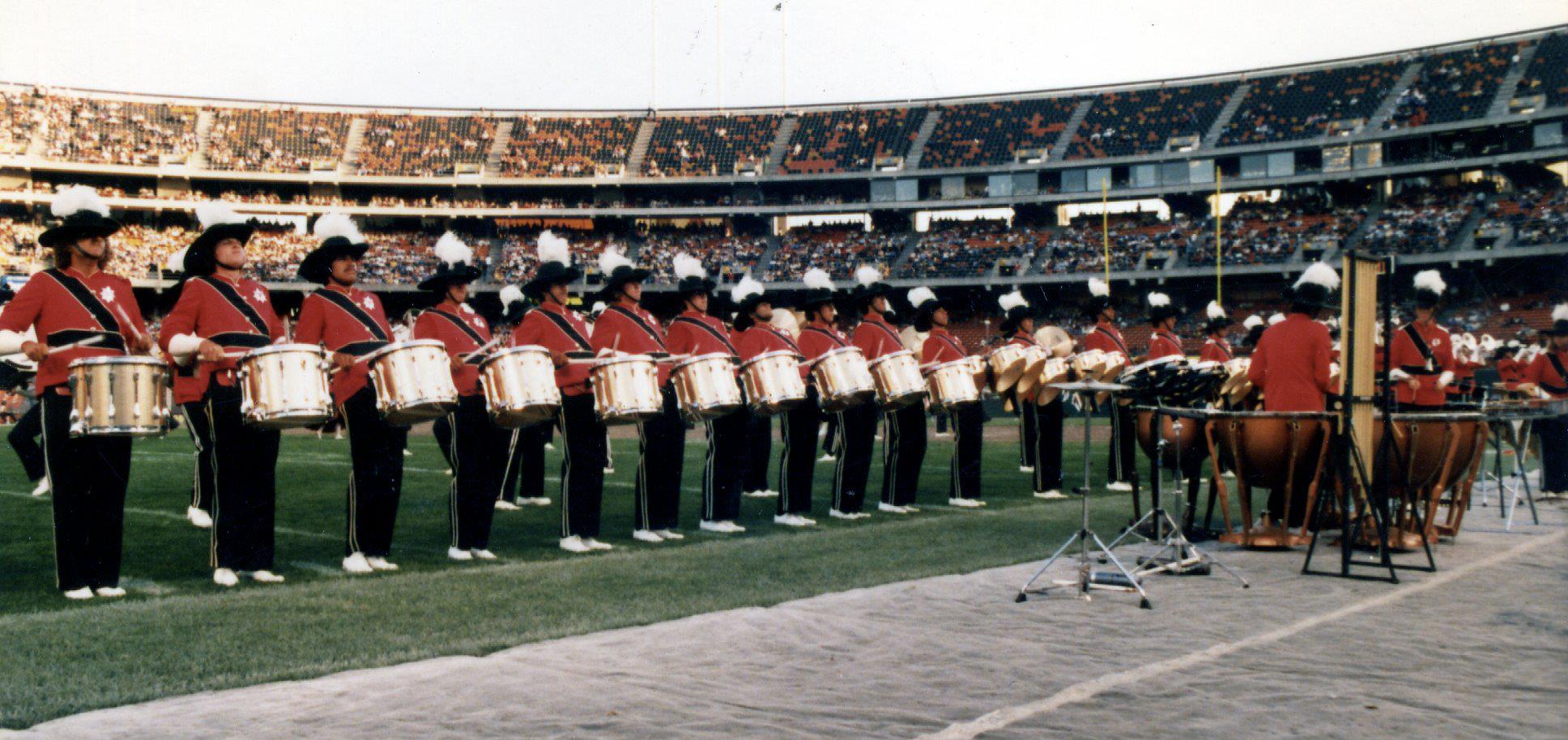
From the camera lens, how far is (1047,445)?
40.9 feet

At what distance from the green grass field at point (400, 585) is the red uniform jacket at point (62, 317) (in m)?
1.27

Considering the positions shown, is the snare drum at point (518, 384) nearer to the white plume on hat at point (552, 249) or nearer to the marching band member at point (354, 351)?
the marching band member at point (354, 351)

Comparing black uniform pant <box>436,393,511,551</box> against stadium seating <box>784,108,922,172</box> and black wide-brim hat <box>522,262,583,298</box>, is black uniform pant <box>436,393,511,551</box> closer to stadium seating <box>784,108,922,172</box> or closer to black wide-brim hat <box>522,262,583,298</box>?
black wide-brim hat <box>522,262,583,298</box>

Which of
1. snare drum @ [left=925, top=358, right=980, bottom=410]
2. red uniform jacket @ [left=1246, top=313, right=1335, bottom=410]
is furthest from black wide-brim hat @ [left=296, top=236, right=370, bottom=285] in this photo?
red uniform jacket @ [left=1246, top=313, right=1335, bottom=410]

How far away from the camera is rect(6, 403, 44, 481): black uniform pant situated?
11711 millimetres

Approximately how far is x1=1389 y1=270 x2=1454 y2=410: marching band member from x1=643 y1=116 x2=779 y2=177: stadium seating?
141ft

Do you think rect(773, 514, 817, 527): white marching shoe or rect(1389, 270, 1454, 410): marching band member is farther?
rect(773, 514, 817, 527): white marching shoe

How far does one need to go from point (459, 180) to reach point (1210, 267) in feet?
101

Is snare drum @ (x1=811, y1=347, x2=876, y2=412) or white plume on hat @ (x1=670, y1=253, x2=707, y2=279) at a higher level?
white plume on hat @ (x1=670, y1=253, x2=707, y2=279)

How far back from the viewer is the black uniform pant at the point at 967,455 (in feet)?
37.3

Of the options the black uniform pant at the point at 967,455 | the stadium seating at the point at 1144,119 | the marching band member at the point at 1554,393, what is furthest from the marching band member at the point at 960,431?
the stadium seating at the point at 1144,119

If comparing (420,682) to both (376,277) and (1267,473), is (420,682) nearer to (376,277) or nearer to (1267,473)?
(1267,473)

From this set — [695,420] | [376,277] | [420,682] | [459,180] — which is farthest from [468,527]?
[459,180]

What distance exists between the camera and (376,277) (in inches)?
1864
